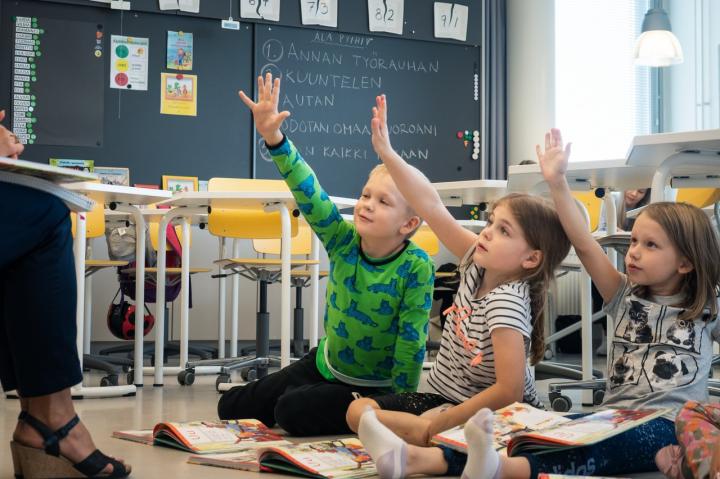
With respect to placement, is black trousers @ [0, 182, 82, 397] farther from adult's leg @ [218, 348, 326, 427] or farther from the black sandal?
adult's leg @ [218, 348, 326, 427]

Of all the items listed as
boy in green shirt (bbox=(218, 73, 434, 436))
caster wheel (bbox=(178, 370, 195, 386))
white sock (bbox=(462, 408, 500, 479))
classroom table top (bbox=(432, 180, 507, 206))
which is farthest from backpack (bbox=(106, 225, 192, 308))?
white sock (bbox=(462, 408, 500, 479))

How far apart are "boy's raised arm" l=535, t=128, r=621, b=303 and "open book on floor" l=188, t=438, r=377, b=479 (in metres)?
0.64

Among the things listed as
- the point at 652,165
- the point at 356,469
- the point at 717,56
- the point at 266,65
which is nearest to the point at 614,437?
the point at 356,469

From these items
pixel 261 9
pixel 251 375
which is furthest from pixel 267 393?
pixel 261 9

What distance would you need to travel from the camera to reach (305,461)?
67.7 inches

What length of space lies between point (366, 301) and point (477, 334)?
39 cm

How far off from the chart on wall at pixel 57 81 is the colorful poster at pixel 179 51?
42 centimetres

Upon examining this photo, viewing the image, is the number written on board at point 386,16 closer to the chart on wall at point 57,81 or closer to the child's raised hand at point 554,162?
the chart on wall at point 57,81

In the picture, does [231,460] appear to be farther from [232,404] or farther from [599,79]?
[599,79]

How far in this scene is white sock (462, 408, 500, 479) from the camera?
1.42 metres

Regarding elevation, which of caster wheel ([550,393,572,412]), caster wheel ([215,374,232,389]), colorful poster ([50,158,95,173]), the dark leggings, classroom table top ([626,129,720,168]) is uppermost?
colorful poster ([50,158,95,173])

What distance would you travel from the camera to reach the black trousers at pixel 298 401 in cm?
230

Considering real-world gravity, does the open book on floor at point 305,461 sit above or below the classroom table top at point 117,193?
below

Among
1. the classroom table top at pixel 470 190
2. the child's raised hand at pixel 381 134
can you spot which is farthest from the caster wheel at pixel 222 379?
the child's raised hand at pixel 381 134
